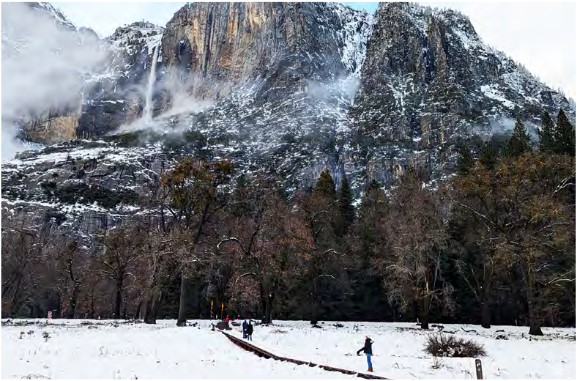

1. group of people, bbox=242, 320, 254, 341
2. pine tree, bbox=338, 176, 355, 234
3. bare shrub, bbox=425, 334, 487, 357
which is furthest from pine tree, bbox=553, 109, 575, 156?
group of people, bbox=242, 320, 254, 341

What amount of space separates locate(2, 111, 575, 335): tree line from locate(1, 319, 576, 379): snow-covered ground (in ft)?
24.6

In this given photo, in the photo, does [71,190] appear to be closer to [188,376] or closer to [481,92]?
[481,92]

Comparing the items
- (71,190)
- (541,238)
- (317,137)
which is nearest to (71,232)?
(71,190)

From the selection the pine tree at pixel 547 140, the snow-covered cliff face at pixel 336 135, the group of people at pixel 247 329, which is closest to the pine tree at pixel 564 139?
Answer: the pine tree at pixel 547 140

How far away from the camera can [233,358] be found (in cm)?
1883

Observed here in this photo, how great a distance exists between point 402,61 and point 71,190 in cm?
13391

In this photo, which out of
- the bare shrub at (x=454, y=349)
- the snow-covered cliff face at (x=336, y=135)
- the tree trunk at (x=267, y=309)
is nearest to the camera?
the bare shrub at (x=454, y=349)

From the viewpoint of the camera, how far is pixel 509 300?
1891 inches

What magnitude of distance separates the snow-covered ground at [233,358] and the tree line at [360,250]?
24.6 ft

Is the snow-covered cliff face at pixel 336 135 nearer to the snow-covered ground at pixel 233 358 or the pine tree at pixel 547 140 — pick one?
the pine tree at pixel 547 140

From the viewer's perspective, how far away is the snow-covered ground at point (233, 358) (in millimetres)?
14766

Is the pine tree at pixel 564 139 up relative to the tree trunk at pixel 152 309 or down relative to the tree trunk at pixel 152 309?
up

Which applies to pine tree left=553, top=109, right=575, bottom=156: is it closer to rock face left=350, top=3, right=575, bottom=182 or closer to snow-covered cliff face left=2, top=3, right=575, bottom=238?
snow-covered cliff face left=2, top=3, right=575, bottom=238

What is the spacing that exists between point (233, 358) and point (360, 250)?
34535 mm
